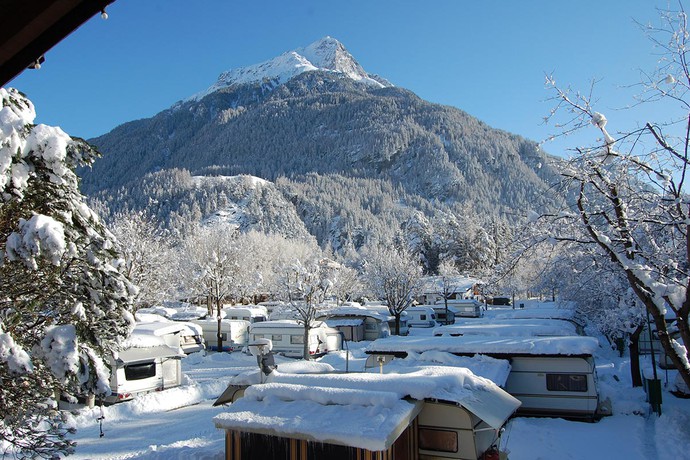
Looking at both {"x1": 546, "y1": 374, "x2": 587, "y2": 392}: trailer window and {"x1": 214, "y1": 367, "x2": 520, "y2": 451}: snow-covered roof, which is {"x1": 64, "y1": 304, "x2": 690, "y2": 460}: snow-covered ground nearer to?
{"x1": 546, "y1": 374, "x2": 587, "y2": 392}: trailer window

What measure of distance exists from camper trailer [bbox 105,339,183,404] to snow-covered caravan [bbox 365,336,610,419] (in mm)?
10326

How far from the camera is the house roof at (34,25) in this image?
4.78 ft

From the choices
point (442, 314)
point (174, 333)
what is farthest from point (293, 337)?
point (442, 314)

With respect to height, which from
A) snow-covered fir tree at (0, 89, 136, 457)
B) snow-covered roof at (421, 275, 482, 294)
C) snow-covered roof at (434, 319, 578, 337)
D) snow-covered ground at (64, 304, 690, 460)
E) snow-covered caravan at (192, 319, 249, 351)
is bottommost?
snow-covered ground at (64, 304, 690, 460)

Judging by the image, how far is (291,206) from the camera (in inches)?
5778

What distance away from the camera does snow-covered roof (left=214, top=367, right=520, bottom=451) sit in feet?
22.8

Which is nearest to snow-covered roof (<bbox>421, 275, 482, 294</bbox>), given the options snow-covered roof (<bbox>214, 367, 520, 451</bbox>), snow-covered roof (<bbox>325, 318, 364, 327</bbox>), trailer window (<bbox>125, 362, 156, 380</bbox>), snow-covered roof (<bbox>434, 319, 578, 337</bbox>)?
snow-covered roof (<bbox>325, 318, 364, 327</bbox>)

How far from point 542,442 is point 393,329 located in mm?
27323

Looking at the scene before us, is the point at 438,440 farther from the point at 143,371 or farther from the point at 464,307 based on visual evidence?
the point at 464,307

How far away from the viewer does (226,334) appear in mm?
32375

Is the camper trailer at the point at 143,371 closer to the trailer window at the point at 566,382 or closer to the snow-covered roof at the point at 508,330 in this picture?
the snow-covered roof at the point at 508,330

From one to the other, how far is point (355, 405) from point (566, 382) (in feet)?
36.5

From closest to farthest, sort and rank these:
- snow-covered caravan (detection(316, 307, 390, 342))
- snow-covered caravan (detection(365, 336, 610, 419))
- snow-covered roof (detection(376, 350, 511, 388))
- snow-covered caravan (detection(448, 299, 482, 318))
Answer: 1. snow-covered roof (detection(376, 350, 511, 388))
2. snow-covered caravan (detection(365, 336, 610, 419))
3. snow-covered caravan (detection(316, 307, 390, 342))
4. snow-covered caravan (detection(448, 299, 482, 318))

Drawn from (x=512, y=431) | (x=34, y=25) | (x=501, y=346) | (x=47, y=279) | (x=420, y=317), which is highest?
→ (x=34, y=25)
